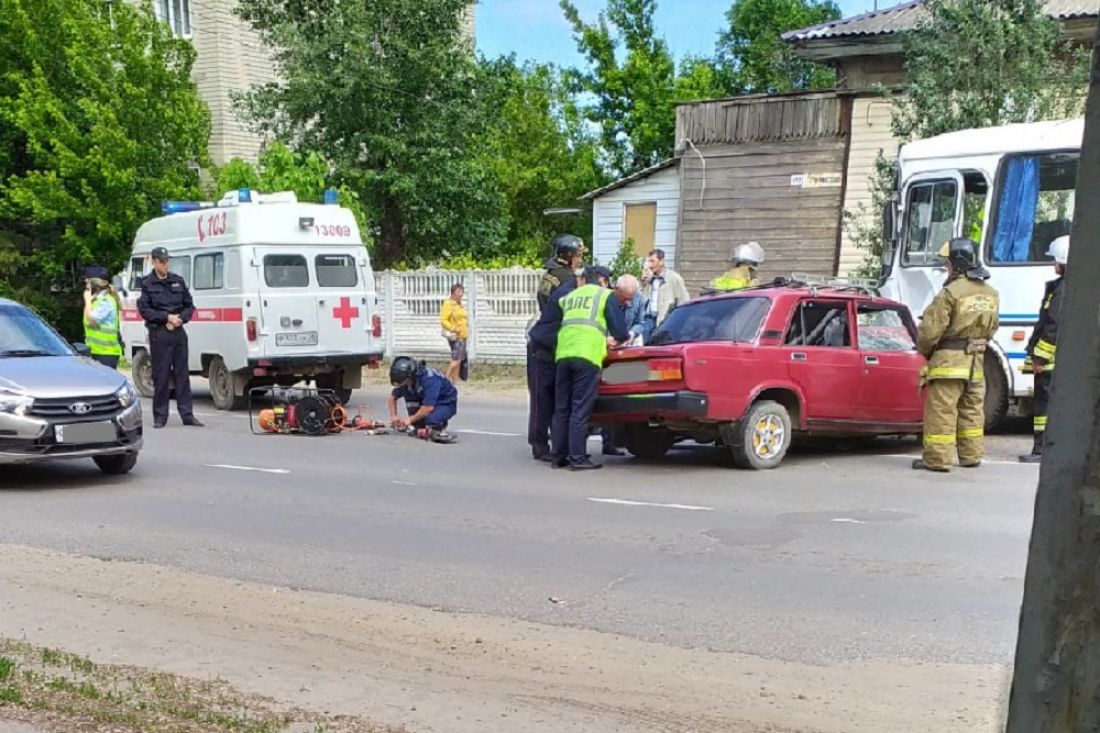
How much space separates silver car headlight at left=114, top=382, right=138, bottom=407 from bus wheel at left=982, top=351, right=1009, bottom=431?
28.3 ft

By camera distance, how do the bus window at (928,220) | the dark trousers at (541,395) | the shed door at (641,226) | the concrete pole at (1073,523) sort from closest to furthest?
the concrete pole at (1073,523) → the dark trousers at (541,395) → the bus window at (928,220) → the shed door at (641,226)

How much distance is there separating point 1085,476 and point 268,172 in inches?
927

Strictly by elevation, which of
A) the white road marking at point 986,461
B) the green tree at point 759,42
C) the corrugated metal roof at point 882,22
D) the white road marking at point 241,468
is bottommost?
the white road marking at point 241,468

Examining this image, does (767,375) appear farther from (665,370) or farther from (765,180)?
(765,180)

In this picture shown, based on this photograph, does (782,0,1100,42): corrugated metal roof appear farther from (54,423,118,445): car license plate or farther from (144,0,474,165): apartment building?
(54,423,118,445): car license plate


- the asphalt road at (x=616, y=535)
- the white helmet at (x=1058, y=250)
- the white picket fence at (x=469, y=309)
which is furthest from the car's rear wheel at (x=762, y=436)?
the white picket fence at (x=469, y=309)

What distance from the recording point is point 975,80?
16641 millimetres

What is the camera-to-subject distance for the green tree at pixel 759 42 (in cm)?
5250

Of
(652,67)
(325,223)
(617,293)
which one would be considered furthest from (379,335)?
(652,67)

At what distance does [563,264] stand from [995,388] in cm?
507

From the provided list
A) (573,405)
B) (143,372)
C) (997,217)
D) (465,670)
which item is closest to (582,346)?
(573,405)

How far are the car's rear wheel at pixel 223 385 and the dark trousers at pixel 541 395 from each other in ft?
20.2

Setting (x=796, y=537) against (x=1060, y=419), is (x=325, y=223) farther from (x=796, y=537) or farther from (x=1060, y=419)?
(x=1060, y=419)

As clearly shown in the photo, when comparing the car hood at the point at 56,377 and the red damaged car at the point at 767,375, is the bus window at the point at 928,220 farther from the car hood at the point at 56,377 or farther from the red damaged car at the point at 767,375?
the car hood at the point at 56,377
